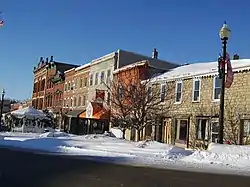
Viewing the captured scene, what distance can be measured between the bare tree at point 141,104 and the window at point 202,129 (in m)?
3.60

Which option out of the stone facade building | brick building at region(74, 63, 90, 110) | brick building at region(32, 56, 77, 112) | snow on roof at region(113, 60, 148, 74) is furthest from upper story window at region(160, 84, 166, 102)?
brick building at region(32, 56, 77, 112)

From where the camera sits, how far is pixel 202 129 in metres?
28.7

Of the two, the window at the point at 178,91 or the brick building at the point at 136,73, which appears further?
the brick building at the point at 136,73

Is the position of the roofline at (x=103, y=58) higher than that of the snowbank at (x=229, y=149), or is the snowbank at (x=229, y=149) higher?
the roofline at (x=103, y=58)

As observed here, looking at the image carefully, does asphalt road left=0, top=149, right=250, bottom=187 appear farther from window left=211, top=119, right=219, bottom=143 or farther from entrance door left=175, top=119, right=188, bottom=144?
entrance door left=175, top=119, right=188, bottom=144

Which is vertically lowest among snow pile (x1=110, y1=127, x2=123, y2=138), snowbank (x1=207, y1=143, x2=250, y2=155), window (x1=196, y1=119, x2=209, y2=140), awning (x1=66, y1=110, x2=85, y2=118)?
snowbank (x1=207, y1=143, x2=250, y2=155)

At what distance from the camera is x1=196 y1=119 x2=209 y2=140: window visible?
28.2 m

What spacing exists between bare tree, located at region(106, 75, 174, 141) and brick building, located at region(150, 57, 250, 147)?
2.13 ft

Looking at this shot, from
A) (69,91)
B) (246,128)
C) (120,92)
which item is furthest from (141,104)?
(69,91)

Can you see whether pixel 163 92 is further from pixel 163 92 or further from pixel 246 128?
pixel 246 128

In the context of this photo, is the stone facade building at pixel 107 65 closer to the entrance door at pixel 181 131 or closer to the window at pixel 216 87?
the entrance door at pixel 181 131

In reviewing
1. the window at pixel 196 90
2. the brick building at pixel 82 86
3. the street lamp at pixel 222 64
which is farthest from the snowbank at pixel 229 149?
the brick building at pixel 82 86

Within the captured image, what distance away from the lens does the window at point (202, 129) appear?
28197 mm

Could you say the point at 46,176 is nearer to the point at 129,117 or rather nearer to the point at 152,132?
the point at 129,117
